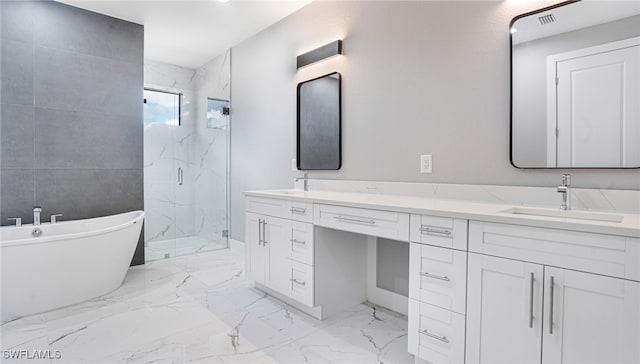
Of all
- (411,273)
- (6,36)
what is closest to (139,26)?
(6,36)

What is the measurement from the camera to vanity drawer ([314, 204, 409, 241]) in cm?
171

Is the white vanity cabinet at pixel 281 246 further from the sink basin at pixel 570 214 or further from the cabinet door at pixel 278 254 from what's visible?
the sink basin at pixel 570 214

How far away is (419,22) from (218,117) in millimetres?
2924

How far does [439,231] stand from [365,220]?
1.44ft

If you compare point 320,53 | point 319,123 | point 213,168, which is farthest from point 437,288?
point 213,168

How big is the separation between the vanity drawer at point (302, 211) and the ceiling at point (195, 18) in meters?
1.93

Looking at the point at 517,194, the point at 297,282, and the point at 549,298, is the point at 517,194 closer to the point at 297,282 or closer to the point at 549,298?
the point at 549,298

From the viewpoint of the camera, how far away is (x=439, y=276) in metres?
1.55

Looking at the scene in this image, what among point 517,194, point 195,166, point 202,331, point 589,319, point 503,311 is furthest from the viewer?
point 195,166

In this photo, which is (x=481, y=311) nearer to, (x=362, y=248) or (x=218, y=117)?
(x=362, y=248)

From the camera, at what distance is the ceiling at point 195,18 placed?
10.2 ft

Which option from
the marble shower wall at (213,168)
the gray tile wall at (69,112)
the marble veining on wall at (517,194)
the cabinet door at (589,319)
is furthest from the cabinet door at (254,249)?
the cabinet door at (589,319)

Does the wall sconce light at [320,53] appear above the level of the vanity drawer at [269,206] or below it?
above

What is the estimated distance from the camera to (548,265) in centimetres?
125
